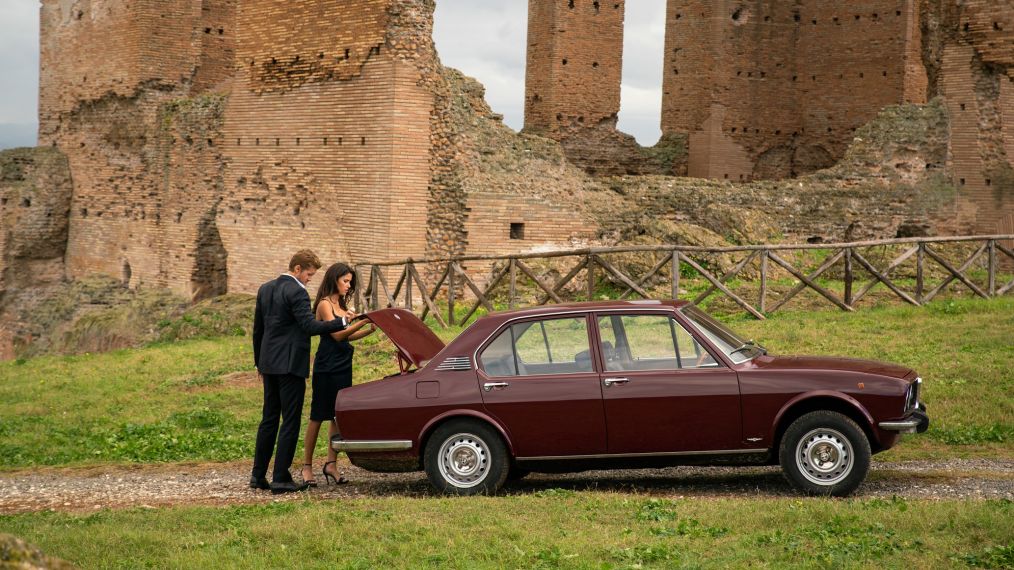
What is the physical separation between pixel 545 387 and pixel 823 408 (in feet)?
6.27

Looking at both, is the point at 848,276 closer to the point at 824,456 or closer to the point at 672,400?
the point at 824,456

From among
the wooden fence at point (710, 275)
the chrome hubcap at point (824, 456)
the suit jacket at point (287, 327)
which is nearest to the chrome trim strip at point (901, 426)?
the chrome hubcap at point (824, 456)

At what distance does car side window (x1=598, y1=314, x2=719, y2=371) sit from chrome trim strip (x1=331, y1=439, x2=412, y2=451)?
1555mm

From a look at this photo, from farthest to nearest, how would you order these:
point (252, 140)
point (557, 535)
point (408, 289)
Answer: point (252, 140)
point (408, 289)
point (557, 535)

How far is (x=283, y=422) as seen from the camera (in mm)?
9023

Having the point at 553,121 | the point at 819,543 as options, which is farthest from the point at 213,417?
the point at 553,121

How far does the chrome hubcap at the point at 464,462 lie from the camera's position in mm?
8188

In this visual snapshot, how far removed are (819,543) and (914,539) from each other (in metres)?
0.51

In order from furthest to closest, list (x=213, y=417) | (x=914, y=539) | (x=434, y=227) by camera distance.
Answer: (x=434, y=227) < (x=213, y=417) < (x=914, y=539)

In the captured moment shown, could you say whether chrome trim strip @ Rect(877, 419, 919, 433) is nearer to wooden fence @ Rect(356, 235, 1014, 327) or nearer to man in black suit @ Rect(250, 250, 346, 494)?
man in black suit @ Rect(250, 250, 346, 494)

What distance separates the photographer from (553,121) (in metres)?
28.2

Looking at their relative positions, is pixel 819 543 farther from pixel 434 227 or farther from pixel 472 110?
pixel 472 110

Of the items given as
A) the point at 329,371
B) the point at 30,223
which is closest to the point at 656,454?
the point at 329,371

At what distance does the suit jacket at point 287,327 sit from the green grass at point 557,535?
1424 millimetres
